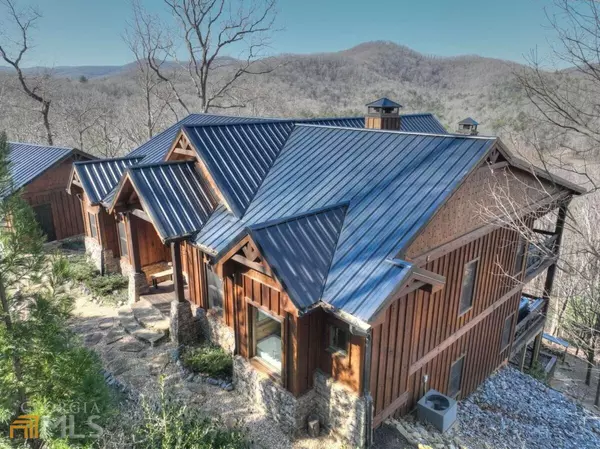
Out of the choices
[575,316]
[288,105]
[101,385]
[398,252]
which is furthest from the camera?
[288,105]

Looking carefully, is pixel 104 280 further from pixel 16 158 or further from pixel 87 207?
pixel 16 158

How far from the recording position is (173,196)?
11.7 m

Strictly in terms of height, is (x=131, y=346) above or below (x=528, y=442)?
above

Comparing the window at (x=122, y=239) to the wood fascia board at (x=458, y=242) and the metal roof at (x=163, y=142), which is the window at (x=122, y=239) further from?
the wood fascia board at (x=458, y=242)

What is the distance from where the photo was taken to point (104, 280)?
15688 mm

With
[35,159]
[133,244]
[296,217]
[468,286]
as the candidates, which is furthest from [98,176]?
[468,286]

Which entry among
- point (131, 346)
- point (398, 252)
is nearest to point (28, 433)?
point (131, 346)

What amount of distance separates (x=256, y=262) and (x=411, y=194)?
388 centimetres

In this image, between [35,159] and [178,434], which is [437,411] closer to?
[178,434]

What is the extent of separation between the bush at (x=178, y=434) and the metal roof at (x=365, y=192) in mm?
3330

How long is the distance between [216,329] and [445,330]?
643 centimetres

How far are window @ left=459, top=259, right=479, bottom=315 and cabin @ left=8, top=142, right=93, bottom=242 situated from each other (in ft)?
60.3

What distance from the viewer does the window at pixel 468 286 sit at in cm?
1109

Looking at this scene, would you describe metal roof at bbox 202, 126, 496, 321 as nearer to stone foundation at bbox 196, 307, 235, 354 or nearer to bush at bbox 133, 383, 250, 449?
stone foundation at bbox 196, 307, 235, 354
